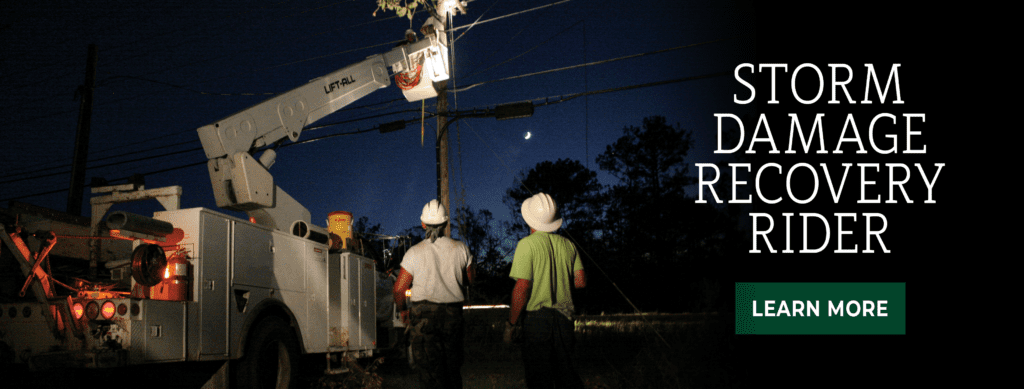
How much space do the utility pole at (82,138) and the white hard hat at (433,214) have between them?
13791 mm

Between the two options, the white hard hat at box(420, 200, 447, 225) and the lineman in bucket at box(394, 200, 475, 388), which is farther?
the white hard hat at box(420, 200, 447, 225)

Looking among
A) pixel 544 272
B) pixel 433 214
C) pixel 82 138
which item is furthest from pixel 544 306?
pixel 82 138

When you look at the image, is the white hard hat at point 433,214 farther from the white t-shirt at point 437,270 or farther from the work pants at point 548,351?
the work pants at point 548,351

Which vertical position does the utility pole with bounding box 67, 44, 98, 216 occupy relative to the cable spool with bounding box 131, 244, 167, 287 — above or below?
above

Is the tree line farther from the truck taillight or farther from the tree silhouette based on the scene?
the truck taillight

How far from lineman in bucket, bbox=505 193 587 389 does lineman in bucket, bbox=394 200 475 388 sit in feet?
2.56

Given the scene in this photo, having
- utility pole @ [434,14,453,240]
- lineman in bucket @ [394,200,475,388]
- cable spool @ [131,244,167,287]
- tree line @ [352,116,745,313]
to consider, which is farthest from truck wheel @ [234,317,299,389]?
tree line @ [352,116,745,313]

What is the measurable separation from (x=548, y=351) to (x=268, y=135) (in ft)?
18.0

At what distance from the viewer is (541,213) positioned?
5.77m

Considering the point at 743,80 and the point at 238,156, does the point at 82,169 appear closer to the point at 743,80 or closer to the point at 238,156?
the point at 238,156

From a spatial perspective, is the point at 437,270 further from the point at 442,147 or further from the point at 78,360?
the point at 442,147

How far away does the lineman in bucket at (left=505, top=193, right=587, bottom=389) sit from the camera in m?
5.40

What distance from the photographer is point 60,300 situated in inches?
229

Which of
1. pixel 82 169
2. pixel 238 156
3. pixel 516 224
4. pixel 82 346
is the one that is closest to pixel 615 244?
pixel 516 224
